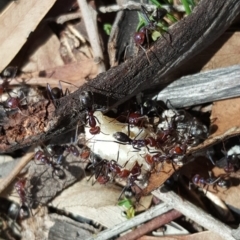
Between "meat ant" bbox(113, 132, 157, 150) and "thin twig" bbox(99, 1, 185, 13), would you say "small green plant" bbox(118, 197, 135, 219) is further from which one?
"thin twig" bbox(99, 1, 185, 13)

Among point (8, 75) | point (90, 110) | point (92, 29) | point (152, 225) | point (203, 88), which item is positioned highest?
point (92, 29)

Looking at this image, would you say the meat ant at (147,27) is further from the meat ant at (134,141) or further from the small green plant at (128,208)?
the small green plant at (128,208)

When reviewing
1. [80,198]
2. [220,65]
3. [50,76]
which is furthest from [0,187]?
[220,65]

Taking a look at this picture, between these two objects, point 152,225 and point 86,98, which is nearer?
point 86,98

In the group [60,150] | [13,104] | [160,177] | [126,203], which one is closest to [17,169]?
[60,150]

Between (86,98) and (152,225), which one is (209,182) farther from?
(86,98)

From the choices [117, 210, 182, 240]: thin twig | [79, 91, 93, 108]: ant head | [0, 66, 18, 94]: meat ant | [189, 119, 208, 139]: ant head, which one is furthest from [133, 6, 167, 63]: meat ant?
[117, 210, 182, 240]: thin twig
